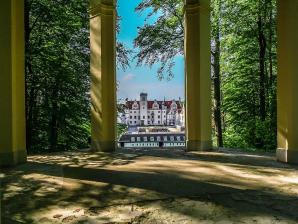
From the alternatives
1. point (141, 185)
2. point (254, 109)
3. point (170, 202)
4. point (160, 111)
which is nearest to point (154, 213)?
point (170, 202)

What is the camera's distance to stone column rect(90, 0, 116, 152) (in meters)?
13.2

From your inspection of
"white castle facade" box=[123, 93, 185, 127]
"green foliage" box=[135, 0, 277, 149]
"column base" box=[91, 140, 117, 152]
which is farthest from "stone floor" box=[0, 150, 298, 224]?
"white castle facade" box=[123, 93, 185, 127]

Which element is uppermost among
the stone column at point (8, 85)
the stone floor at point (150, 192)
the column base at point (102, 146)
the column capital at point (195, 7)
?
the column capital at point (195, 7)

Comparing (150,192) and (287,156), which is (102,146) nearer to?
(287,156)

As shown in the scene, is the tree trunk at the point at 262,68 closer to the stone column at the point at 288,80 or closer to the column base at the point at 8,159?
the stone column at the point at 288,80

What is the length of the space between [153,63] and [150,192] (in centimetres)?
1800

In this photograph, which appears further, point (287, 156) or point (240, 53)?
point (240, 53)

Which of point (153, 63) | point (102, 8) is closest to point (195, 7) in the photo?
point (102, 8)

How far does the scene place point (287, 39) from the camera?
32.6 ft

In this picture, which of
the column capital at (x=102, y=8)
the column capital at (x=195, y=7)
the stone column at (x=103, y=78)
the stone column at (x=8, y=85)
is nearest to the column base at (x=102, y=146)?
the stone column at (x=103, y=78)

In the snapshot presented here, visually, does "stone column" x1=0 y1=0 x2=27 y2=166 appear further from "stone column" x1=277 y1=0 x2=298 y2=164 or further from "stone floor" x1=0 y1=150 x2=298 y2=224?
"stone column" x1=277 y1=0 x2=298 y2=164

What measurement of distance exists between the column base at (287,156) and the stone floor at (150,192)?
431 mm

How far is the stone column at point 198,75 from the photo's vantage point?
43.0 feet

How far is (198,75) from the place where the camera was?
13125mm
